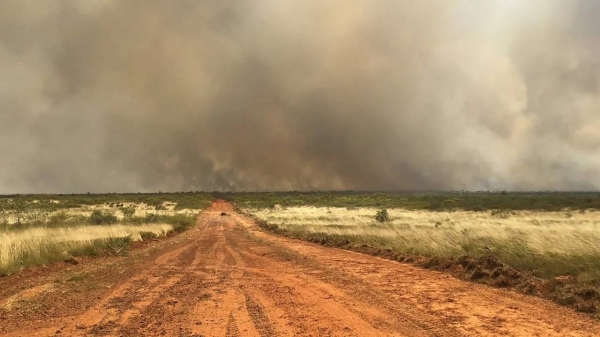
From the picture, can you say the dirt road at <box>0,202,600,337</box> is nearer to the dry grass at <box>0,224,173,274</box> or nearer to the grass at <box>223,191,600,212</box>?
the dry grass at <box>0,224,173,274</box>

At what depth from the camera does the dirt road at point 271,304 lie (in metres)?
6.64

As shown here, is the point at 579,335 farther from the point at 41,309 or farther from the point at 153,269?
the point at 153,269

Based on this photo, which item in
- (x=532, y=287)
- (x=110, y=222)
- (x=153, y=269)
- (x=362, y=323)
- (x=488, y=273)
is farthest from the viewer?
(x=110, y=222)

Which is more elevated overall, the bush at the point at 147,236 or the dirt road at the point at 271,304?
the dirt road at the point at 271,304

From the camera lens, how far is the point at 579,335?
6238 mm

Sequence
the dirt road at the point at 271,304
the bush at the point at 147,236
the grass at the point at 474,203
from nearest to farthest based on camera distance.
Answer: the dirt road at the point at 271,304 → the bush at the point at 147,236 → the grass at the point at 474,203

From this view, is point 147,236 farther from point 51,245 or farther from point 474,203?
point 474,203

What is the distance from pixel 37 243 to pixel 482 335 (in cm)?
1789

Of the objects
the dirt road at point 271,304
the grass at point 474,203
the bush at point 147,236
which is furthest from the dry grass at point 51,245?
the grass at point 474,203

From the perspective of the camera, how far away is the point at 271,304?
835 centimetres

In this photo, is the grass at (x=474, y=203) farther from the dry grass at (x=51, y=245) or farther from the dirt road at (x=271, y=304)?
the dirt road at (x=271, y=304)

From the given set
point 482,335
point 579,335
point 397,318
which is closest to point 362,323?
point 397,318

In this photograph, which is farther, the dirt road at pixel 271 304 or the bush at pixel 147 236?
the bush at pixel 147 236

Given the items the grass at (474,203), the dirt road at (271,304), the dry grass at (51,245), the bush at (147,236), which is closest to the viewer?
the dirt road at (271,304)
